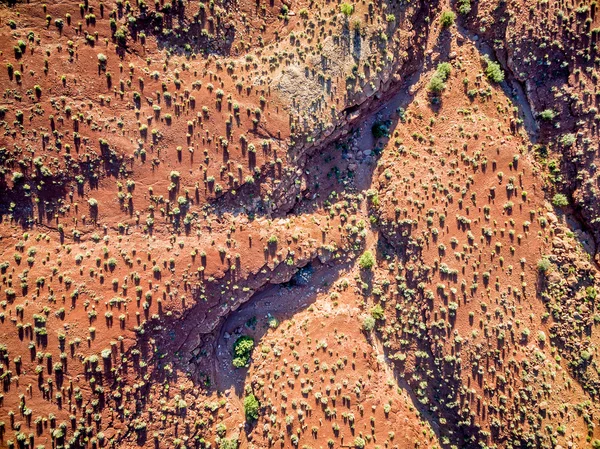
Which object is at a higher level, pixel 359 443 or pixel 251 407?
pixel 251 407

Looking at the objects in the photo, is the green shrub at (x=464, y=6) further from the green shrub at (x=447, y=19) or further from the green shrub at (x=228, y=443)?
the green shrub at (x=228, y=443)

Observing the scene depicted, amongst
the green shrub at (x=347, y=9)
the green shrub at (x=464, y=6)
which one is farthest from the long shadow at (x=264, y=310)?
the green shrub at (x=464, y=6)

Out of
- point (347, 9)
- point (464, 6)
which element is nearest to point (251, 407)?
point (347, 9)

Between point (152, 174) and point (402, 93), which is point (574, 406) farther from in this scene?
point (152, 174)

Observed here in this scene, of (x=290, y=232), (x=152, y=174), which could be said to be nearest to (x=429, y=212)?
(x=290, y=232)

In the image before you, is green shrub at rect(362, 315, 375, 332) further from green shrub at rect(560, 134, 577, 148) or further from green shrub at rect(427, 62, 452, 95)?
green shrub at rect(560, 134, 577, 148)

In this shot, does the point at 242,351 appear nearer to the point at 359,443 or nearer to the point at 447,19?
the point at 359,443

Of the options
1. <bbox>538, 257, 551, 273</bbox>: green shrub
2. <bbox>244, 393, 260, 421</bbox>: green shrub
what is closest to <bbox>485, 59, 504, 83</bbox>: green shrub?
<bbox>538, 257, 551, 273</bbox>: green shrub
